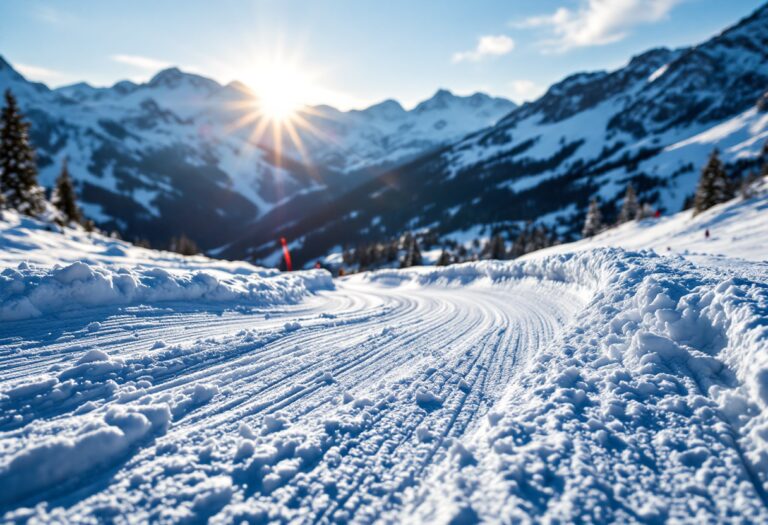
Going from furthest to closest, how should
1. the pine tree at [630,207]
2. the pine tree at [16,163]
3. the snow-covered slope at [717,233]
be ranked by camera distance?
1. the pine tree at [630,207]
2. the pine tree at [16,163]
3. the snow-covered slope at [717,233]

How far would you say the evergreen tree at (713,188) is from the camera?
127 ft

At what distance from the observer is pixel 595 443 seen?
122 inches

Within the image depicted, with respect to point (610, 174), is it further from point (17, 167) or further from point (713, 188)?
point (17, 167)

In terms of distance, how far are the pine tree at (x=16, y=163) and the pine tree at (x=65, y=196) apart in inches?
225

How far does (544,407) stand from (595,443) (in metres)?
0.58

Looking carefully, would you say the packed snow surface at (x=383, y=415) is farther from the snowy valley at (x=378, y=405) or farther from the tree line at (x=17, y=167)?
the tree line at (x=17, y=167)

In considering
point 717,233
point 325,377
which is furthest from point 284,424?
point 717,233

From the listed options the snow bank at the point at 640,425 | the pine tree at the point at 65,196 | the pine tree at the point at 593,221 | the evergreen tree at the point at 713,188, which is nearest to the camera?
the snow bank at the point at 640,425

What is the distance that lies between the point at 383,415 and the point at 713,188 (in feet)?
166

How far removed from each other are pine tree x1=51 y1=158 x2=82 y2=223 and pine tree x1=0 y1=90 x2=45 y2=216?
5.71 m

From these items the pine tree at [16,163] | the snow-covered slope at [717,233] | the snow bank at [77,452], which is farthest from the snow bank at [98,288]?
the pine tree at [16,163]

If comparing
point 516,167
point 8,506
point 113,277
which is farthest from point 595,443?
point 516,167

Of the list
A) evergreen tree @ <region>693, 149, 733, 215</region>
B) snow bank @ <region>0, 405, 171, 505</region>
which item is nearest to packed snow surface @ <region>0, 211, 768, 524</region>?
snow bank @ <region>0, 405, 171, 505</region>

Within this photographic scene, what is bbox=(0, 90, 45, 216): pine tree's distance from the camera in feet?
90.2
